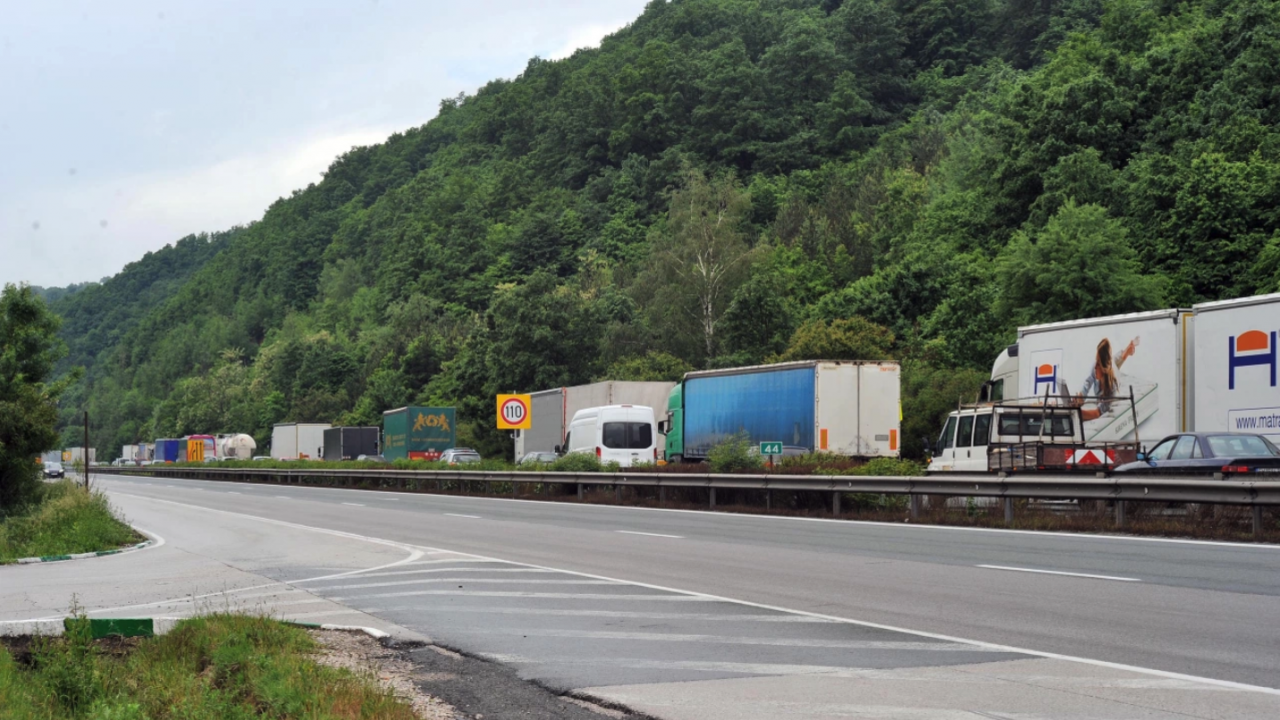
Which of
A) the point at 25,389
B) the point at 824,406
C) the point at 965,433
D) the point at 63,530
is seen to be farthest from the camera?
the point at 824,406

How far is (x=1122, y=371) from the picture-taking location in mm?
26078

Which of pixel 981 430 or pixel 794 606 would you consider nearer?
pixel 794 606

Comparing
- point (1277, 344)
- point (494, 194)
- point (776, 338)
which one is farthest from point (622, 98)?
point (1277, 344)

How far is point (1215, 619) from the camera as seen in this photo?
10133 millimetres

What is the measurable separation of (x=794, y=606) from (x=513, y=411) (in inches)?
1555

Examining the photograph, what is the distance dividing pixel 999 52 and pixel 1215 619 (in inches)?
4739

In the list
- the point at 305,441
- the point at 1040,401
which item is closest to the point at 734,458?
the point at 1040,401

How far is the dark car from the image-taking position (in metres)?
21.3

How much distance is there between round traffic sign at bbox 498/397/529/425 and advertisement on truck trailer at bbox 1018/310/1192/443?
25846 millimetres

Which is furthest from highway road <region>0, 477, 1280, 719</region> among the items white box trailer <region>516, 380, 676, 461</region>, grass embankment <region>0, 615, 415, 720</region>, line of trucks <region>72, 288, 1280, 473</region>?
white box trailer <region>516, 380, 676, 461</region>

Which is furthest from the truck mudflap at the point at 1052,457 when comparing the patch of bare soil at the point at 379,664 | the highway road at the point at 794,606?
the patch of bare soil at the point at 379,664

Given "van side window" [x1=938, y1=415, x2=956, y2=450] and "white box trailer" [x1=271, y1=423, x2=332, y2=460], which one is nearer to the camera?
"van side window" [x1=938, y1=415, x2=956, y2=450]

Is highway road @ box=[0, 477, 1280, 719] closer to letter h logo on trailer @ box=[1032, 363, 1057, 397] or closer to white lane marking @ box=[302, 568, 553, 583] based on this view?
white lane marking @ box=[302, 568, 553, 583]

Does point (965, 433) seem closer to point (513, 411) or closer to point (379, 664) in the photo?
point (379, 664)
